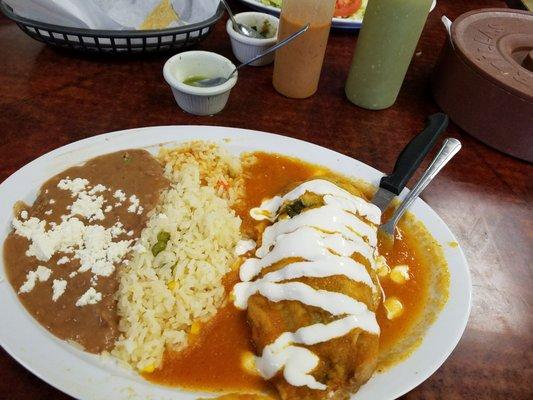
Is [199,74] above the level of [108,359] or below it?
above

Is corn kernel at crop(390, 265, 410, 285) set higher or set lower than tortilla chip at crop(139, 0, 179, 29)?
lower

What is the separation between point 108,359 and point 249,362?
20.3 inches

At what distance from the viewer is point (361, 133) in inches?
116

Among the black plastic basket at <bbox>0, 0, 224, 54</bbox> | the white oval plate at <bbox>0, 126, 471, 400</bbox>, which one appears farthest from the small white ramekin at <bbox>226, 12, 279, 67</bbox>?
the white oval plate at <bbox>0, 126, 471, 400</bbox>

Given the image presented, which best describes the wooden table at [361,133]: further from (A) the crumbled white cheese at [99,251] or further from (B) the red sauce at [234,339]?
(A) the crumbled white cheese at [99,251]

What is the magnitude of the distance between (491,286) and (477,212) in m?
0.54

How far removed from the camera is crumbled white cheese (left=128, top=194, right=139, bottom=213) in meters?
1.99

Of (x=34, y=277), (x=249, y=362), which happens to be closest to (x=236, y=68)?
(x=34, y=277)

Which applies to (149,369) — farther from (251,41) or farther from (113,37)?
(251,41)

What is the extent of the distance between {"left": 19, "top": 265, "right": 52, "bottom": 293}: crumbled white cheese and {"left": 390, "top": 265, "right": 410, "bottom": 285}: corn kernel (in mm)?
1474

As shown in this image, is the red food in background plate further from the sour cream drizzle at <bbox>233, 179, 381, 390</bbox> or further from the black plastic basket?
the sour cream drizzle at <bbox>233, 179, 381, 390</bbox>

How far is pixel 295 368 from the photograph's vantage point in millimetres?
1562

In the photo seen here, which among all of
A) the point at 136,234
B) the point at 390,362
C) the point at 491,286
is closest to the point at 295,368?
the point at 390,362

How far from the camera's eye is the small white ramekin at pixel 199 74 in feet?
8.56
